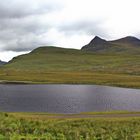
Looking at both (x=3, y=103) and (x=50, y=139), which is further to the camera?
(x=3, y=103)

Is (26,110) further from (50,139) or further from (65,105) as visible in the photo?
(50,139)

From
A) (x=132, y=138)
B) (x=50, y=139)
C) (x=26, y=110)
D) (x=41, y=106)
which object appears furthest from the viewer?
(x=41, y=106)

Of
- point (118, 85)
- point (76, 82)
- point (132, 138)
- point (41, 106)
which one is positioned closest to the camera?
point (132, 138)

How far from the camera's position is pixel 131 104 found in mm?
83562

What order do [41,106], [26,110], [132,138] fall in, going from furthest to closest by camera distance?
[41,106]
[26,110]
[132,138]

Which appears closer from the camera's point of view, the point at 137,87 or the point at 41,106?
the point at 41,106

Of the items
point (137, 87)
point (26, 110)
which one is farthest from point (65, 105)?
point (137, 87)

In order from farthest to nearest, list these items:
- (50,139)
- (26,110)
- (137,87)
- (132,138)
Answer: (137,87)
(26,110)
(132,138)
(50,139)

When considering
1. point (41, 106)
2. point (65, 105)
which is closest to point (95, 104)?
point (65, 105)

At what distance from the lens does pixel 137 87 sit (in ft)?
470

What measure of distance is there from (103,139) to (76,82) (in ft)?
481

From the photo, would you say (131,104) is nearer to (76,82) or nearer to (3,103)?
(3,103)

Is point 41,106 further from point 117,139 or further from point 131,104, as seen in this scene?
point 117,139

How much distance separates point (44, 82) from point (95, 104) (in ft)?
314
